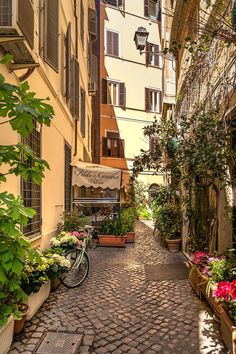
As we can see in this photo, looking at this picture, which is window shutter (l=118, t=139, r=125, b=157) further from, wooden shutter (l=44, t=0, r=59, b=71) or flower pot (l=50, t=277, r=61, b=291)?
flower pot (l=50, t=277, r=61, b=291)

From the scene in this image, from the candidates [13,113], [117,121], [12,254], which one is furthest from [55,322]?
[117,121]

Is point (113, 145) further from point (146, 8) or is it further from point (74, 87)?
point (74, 87)

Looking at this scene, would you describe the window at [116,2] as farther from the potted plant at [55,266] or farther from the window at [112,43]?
the potted plant at [55,266]

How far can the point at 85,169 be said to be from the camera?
35.8ft

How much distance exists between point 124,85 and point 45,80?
17413 millimetres

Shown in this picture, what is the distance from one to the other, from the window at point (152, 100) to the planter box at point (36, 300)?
20627mm

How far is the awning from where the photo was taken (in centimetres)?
1087

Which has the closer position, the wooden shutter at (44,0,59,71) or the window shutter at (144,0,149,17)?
the wooden shutter at (44,0,59,71)

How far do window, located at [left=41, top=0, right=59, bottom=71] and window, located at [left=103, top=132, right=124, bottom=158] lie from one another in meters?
15.7

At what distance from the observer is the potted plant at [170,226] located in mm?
9891

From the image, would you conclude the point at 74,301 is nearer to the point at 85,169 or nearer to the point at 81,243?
the point at 81,243

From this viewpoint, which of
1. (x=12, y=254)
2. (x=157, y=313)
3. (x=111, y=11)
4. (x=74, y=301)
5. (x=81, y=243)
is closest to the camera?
(x=12, y=254)

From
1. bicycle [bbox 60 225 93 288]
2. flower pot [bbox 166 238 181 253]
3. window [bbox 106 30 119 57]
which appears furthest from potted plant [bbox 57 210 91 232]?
window [bbox 106 30 119 57]

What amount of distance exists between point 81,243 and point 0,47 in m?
4.06
